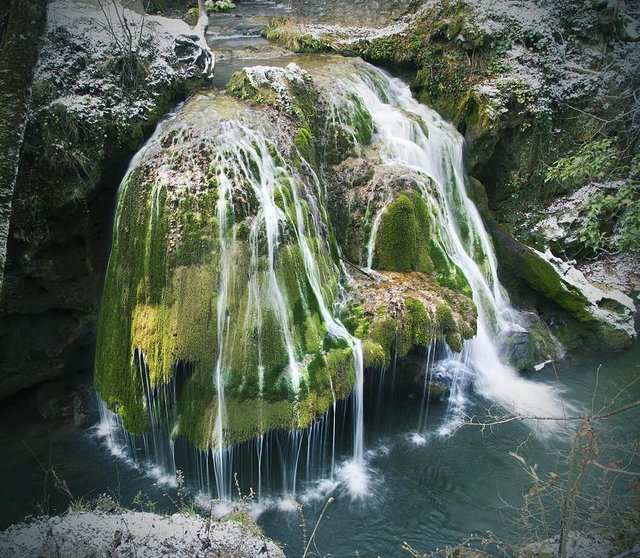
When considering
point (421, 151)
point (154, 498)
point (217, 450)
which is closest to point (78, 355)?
point (154, 498)

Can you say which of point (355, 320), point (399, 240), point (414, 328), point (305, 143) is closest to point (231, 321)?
point (355, 320)

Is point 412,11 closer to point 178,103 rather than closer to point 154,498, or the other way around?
point 178,103

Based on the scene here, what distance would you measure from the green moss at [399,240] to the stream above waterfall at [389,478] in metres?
1.99

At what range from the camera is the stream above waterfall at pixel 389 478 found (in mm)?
5941

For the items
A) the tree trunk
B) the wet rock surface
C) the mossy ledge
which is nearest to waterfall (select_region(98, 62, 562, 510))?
the mossy ledge

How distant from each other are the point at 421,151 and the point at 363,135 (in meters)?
1.21

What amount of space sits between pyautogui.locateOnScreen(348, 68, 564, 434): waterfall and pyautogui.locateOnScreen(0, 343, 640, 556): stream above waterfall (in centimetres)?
43

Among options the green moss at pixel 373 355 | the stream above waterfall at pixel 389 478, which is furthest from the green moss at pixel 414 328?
the stream above waterfall at pixel 389 478

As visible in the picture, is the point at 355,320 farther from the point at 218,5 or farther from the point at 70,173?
the point at 218,5

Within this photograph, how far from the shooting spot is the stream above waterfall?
594 centimetres

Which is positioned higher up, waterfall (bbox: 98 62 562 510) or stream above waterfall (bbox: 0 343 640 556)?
waterfall (bbox: 98 62 562 510)

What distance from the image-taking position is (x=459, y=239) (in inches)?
361

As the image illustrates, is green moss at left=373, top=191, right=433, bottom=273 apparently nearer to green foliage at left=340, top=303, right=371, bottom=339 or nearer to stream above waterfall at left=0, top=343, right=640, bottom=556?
green foliage at left=340, top=303, right=371, bottom=339

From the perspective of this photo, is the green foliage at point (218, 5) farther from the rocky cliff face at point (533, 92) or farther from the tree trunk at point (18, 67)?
the tree trunk at point (18, 67)
